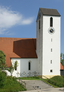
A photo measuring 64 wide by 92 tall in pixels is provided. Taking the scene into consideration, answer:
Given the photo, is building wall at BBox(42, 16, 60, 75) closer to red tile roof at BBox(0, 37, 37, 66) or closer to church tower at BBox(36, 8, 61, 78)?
church tower at BBox(36, 8, 61, 78)

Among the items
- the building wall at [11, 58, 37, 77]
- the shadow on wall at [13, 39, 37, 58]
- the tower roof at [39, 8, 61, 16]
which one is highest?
the tower roof at [39, 8, 61, 16]

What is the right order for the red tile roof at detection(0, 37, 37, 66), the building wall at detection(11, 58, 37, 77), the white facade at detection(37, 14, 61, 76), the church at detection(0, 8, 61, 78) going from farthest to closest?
1. the red tile roof at detection(0, 37, 37, 66)
2. the building wall at detection(11, 58, 37, 77)
3. the church at detection(0, 8, 61, 78)
4. the white facade at detection(37, 14, 61, 76)

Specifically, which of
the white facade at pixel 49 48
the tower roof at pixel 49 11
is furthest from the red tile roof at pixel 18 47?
the tower roof at pixel 49 11

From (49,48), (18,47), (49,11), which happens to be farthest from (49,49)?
(49,11)

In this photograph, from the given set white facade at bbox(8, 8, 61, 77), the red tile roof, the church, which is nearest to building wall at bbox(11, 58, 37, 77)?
the church

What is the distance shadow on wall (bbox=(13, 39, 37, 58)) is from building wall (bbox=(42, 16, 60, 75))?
4.57 m

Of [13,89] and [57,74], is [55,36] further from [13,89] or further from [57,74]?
[13,89]

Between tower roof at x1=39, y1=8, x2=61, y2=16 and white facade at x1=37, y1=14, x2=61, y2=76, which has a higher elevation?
tower roof at x1=39, y1=8, x2=61, y2=16

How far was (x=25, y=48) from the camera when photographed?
120 ft

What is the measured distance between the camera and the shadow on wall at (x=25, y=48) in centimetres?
3484

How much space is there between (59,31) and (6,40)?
14.7 meters

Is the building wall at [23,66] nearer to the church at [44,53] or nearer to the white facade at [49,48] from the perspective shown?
the church at [44,53]

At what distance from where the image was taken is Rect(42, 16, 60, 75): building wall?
31.1 meters

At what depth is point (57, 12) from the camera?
107 feet
